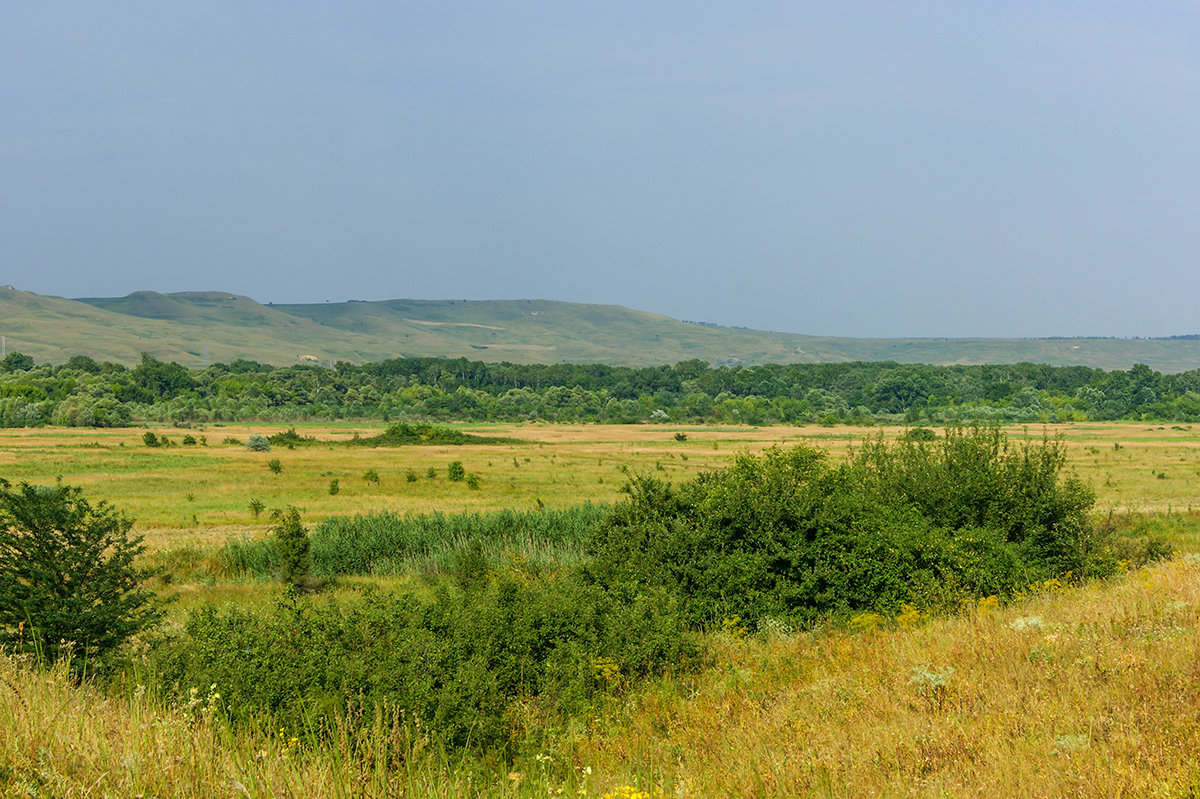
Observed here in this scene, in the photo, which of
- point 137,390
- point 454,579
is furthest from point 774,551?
point 137,390

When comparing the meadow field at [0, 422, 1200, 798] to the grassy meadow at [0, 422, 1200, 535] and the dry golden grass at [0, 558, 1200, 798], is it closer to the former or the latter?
the dry golden grass at [0, 558, 1200, 798]

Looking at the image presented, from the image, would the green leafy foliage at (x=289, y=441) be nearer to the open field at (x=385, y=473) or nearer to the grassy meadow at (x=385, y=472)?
the grassy meadow at (x=385, y=472)

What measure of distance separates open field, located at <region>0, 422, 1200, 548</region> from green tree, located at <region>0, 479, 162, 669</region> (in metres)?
16.1

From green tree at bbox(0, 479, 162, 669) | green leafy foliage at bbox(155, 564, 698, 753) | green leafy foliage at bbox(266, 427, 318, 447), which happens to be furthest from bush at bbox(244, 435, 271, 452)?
green leafy foliage at bbox(155, 564, 698, 753)

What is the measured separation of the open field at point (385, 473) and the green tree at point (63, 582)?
16095 millimetres

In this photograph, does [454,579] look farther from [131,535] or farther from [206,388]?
[206,388]

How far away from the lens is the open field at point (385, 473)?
39875mm

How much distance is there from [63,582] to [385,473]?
46.8m

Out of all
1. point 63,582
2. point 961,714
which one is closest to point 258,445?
point 63,582

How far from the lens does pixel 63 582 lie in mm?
11438

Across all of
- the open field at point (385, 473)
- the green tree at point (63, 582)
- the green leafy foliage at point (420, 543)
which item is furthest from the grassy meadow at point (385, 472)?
the green tree at point (63, 582)

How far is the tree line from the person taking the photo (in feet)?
444

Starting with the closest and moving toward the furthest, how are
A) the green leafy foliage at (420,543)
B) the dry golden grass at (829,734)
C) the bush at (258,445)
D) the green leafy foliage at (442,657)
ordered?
1. the dry golden grass at (829,734)
2. the green leafy foliage at (442,657)
3. the green leafy foliage at (420,543)
4. the bush at (258,445)

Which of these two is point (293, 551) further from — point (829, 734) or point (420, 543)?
point (829, 734)
